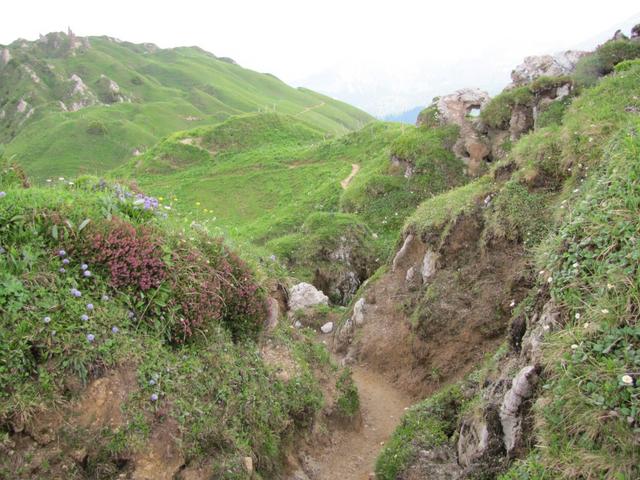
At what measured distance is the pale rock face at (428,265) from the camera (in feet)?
→ 55.3

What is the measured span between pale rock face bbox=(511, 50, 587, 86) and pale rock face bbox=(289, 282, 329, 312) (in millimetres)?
16712

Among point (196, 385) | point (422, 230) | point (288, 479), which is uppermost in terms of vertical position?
point (422, 230)

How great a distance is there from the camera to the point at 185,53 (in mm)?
195000

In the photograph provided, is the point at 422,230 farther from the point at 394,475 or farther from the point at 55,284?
the point at 55,284

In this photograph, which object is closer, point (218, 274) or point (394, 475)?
point (218, 274)

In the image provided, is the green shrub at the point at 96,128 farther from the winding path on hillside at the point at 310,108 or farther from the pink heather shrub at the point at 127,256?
the pink heather shrub at the point at 127,256

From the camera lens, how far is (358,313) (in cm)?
1870

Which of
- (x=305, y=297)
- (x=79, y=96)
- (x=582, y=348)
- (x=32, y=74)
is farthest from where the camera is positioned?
(x=32, y=74)

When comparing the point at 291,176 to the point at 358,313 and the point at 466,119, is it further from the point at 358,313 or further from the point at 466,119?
the point at 358,313

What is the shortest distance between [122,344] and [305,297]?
15393 millimetres

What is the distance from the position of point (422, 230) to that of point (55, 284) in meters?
13.0

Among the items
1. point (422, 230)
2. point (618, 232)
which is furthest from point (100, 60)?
point (618, 232)

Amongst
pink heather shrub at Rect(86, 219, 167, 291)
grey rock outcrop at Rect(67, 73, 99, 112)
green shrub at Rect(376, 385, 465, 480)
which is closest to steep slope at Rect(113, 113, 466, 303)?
pink heather shrub at Rect(86, 219, 167, 291)

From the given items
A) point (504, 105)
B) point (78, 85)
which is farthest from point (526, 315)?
point (78, 85)
